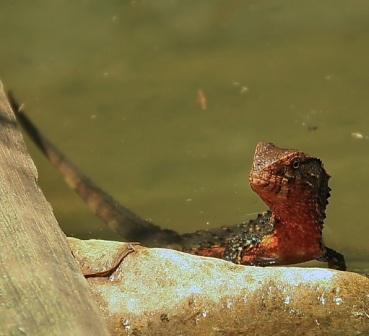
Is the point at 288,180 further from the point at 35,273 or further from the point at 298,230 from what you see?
the point at 35,273

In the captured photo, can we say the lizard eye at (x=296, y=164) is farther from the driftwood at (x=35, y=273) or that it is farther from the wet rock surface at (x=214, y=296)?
the driftwood at (x=35, y=273)

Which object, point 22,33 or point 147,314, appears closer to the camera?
point 147,314

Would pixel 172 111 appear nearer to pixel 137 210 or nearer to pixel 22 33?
pixel 137 210

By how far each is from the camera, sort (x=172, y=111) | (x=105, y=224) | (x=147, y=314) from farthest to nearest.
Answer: (x=172, y=111) < (x=105, y=224) < (x=147, y=314)

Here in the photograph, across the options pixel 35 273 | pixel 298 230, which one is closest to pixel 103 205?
pixel 298 230

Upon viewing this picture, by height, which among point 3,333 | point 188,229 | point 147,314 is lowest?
point 188,229

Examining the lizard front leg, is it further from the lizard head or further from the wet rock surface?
the wet rock surface

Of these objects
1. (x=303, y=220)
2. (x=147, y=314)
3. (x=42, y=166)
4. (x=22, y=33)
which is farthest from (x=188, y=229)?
(x=22, y=33)

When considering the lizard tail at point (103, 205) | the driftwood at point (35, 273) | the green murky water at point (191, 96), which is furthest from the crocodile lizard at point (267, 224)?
the driftwood at point (35, 273)
